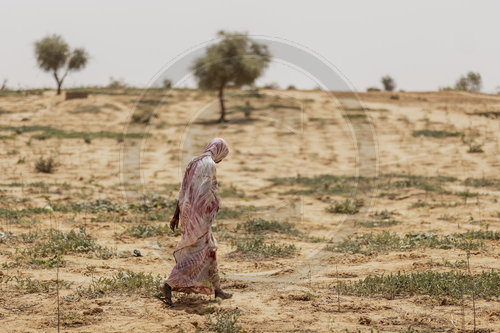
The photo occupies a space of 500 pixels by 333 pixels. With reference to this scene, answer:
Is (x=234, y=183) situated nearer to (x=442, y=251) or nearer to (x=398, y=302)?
(x=442, y=251)

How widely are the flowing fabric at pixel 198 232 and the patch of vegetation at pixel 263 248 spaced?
2.34 meters

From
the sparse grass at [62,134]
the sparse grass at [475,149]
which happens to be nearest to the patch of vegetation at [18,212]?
the sparse grass at [62,134]

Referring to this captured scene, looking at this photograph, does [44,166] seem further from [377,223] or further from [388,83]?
[388,83]

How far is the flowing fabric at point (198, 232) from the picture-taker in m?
5.61

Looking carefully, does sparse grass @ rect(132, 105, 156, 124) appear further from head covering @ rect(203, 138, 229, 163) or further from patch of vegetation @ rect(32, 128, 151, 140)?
head covering @ rect(203, 138, 229, 163)

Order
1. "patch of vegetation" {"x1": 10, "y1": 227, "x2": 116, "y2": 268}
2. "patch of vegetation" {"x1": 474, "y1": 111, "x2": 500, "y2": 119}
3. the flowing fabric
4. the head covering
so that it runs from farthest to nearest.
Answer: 1. "patch of vegetation" {"x1": 474, "y1": 111, "x2": 500, "y2": 119}
2. "patch of vegetation" {"x1": 10, "y1": 227, "x2": 116, "y2": 268}
3. the head covering
4. the flowing fabric

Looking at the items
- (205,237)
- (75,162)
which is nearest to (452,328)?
(205,237)

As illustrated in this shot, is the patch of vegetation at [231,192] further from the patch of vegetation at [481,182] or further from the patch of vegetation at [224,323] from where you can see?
the patch of vegetation at [224,323]

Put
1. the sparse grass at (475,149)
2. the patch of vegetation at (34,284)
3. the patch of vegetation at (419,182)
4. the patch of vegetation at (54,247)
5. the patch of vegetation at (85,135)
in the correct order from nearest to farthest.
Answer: the patch of vegetation at (34,284) → the patch of vegetation at (54,247) → the patch of vegetation at (419,182) → the sparse grass at (475,149) → the patch of vegetation at (85,135)

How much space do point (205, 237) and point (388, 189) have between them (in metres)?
9.13

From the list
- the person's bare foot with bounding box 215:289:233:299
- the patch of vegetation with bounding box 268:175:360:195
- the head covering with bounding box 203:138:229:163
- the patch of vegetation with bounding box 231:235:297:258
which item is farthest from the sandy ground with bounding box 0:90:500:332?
the head covering with bounding box 203:138:229:163

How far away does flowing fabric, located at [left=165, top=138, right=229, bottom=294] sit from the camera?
5609 millimetres

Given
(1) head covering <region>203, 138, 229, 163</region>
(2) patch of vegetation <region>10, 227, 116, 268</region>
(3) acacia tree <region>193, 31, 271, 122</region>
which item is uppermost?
(3) acacia tree <region>193, 31, 271, 122</region>

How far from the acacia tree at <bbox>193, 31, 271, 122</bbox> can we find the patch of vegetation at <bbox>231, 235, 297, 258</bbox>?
19634 millimetres
